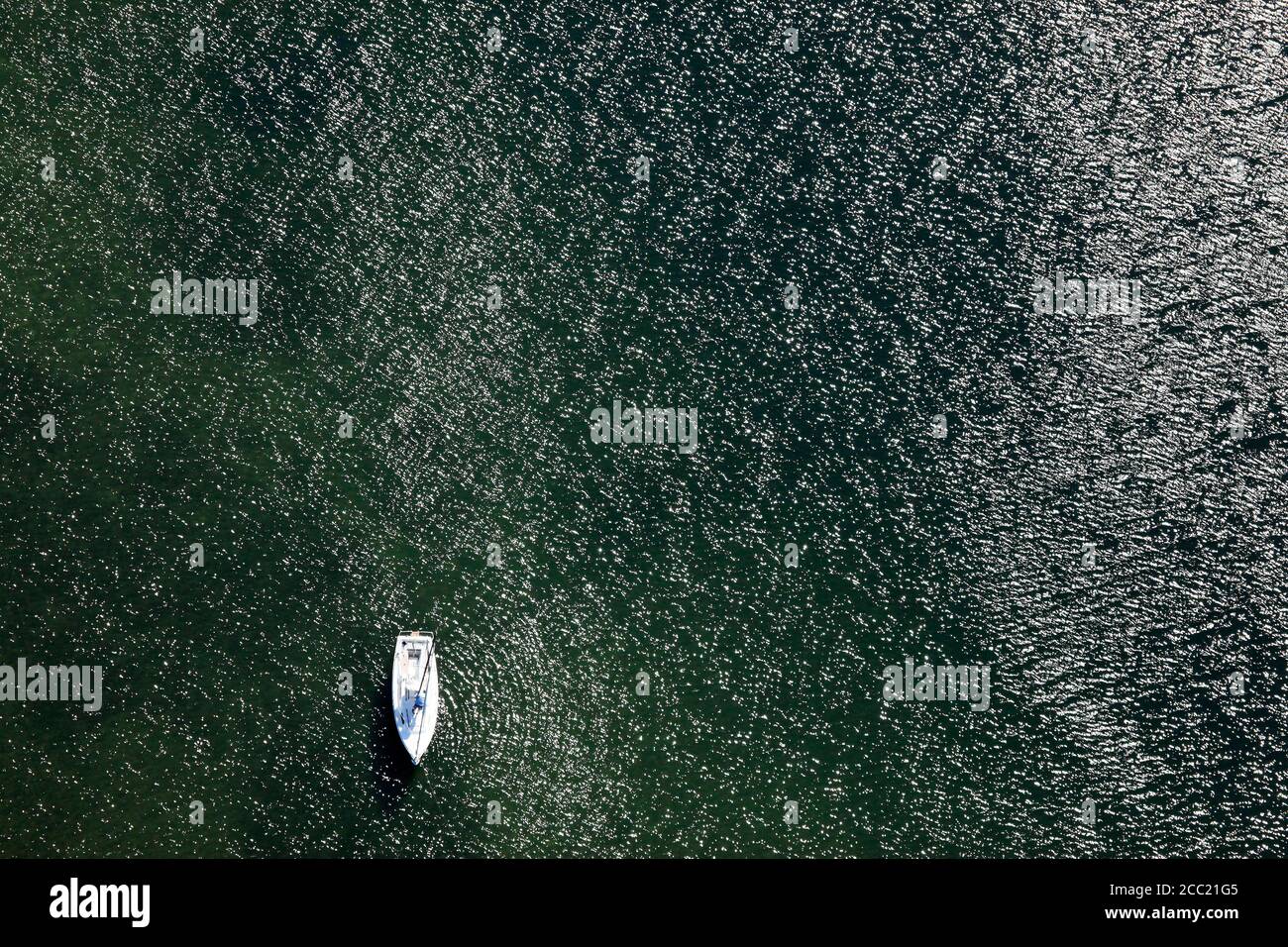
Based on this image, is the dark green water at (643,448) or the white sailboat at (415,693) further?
the dark green water at (643,448)

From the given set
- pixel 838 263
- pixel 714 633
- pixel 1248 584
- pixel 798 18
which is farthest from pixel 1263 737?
pixel 798 18

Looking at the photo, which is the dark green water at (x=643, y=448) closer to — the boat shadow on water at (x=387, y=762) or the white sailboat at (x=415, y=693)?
the boat shadow on water at (x=387, y=762)

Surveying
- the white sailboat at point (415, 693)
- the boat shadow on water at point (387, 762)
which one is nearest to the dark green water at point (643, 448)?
the boat shadow on water at point (387, 762)

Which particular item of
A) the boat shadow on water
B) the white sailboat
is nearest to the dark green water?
the boat shadow on water

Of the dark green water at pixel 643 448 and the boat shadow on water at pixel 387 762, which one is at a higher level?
the dark green water at pixel 643 448

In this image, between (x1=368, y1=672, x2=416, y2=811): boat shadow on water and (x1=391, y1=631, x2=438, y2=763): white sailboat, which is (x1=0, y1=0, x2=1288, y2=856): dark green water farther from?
(x1=391, y1=631, x2=438, y2=763): white sailboat
